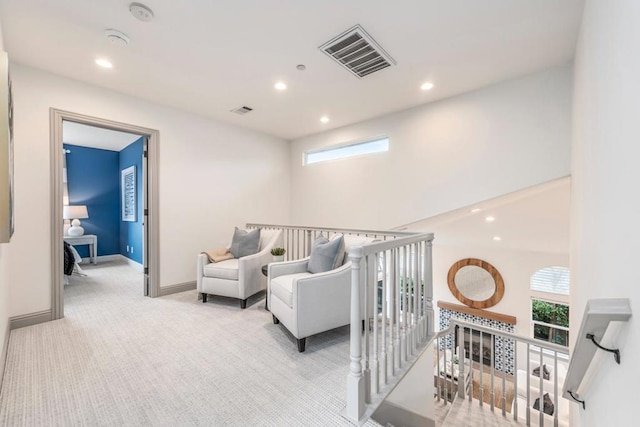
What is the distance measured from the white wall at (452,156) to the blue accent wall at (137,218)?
11.7 ft

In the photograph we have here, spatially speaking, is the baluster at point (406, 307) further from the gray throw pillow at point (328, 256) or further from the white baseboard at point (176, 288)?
the white baseboard at point (176, 288)

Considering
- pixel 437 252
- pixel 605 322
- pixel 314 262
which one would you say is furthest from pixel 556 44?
pixel 437 252

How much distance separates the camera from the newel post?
5.08 feet

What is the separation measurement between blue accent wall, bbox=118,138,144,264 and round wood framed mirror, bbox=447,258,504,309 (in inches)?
309

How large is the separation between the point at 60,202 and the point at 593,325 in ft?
13.9

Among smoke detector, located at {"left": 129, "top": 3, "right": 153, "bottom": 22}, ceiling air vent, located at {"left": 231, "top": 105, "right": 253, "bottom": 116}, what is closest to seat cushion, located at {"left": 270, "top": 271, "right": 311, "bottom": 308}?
smoke detector, located at {"left": 129, "top": 3, "right": 153, "bottom": 22}

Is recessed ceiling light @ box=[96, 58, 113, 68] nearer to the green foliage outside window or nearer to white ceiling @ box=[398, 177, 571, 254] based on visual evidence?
white ceiling @ box=[398, 177, 571, 254]

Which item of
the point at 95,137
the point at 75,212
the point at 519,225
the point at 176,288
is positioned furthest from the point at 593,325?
the point at 75,212

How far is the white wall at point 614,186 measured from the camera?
84 cm

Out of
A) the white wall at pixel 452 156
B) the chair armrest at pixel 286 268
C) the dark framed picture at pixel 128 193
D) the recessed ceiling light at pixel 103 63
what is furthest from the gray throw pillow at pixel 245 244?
the dark framed picture at pixel 128 193

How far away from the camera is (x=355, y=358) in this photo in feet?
5.19

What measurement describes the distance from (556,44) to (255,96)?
302 centimetres

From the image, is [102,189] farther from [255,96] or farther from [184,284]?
[255,96]

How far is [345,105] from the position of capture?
3650 millimetres
